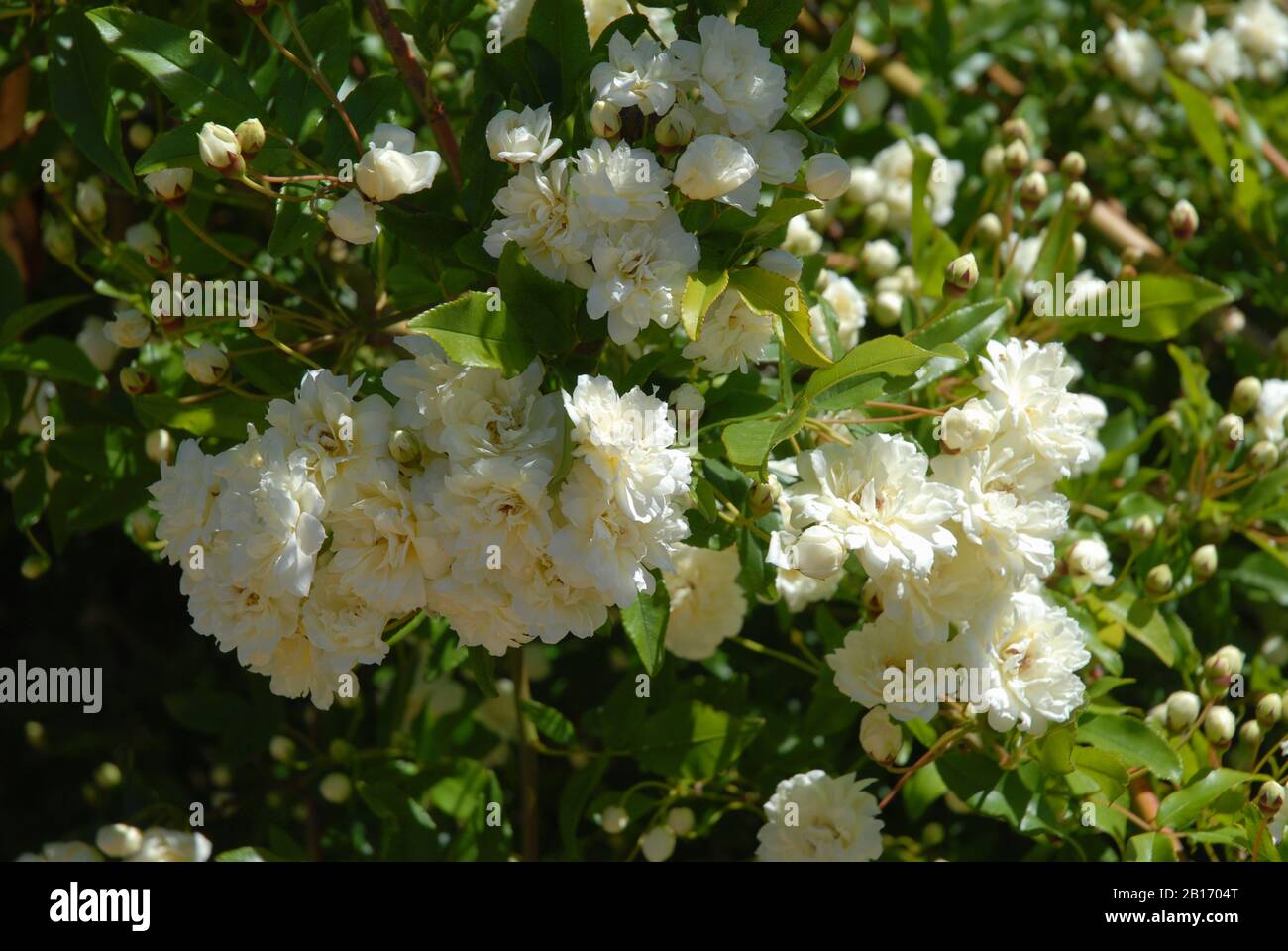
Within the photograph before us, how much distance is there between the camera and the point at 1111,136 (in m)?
2.05

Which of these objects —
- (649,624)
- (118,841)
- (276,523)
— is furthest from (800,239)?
(118,841)

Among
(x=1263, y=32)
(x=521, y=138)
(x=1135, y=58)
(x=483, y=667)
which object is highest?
(x=1263, y=32)

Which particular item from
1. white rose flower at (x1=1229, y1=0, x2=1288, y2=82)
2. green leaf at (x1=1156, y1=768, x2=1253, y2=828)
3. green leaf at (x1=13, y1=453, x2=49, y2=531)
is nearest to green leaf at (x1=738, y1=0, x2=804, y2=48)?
green leaf at (x1=1156, y1=768, x2=1253, y2=828)

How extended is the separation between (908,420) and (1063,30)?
1.18m

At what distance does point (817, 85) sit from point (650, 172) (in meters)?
0.25

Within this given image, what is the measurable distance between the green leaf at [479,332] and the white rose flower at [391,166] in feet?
0.45

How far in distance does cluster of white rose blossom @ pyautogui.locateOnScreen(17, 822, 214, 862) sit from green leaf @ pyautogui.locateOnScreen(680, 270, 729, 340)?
879 millimetres

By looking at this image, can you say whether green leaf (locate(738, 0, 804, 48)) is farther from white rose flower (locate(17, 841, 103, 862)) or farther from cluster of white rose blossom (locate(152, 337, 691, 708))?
white rose flower (locate(17, 841, 103, 862))

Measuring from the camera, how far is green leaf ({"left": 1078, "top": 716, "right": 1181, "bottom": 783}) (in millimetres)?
1221

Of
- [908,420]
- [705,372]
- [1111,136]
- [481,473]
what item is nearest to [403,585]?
[481,473]

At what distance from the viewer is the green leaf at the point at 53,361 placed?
4.49ft

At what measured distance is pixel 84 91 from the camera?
4.03 feet

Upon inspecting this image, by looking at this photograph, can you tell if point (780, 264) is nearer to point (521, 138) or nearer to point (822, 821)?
point (521, 138)

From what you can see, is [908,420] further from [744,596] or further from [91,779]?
[91,779]
